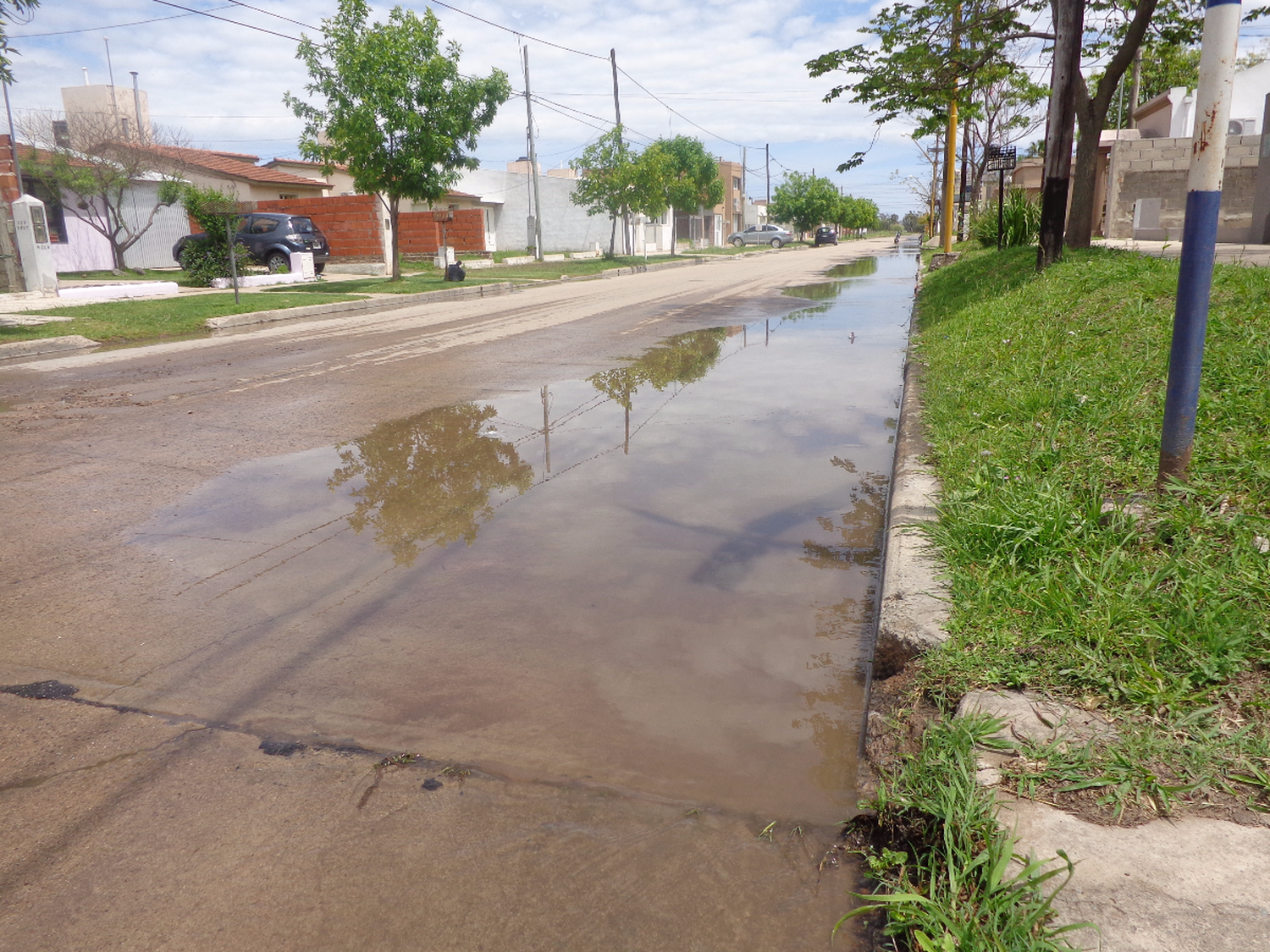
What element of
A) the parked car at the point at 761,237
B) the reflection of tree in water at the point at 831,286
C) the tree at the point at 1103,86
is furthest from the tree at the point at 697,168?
the tree at the point at 1103,86

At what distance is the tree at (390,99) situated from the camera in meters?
21.7

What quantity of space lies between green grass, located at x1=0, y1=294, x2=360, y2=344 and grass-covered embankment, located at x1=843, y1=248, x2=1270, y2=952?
41.0 feet

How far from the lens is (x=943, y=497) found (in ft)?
14.0

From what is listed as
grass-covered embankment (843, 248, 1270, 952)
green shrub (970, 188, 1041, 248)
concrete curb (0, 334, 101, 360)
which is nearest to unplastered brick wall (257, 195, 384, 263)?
concrete curb (0, 334, 101, 360)

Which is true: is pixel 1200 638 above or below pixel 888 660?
above

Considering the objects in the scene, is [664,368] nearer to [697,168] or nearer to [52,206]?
[52,206]

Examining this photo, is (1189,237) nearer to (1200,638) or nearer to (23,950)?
(1200,638)

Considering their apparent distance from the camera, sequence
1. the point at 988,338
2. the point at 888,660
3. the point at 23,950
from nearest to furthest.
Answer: the point at 23,950, the point at 888,660, the point at 988,338

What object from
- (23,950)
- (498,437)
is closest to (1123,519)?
(23,950)

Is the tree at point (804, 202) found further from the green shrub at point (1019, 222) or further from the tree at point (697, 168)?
the green shrub at point (1019, 222)

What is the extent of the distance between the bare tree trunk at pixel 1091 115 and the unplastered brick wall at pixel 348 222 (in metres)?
23.2

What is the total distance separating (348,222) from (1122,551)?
30975 millimetres

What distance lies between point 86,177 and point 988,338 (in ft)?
79.7

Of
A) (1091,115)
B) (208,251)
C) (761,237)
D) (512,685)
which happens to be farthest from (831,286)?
(761,237)
